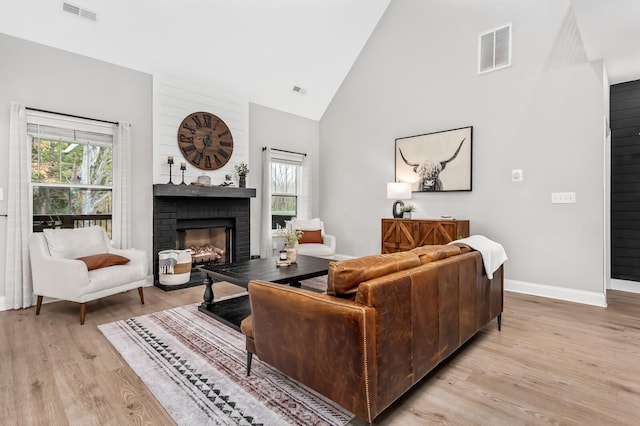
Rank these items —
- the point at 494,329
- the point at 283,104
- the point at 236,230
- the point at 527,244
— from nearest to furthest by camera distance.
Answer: the point at 494,329
the point at 527,244
the point at 236,230
the point at 283,104

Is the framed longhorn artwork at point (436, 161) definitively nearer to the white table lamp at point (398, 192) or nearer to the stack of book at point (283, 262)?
the white table lamp at point (398, 192)

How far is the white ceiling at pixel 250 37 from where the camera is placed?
3.26m

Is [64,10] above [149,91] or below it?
above

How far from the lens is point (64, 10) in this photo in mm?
3398

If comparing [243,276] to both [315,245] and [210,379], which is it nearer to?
[210,379]

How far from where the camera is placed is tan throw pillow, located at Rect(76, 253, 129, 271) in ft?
10.6

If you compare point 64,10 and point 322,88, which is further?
point 322,88

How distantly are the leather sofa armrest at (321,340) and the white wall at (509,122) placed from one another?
3.54 m

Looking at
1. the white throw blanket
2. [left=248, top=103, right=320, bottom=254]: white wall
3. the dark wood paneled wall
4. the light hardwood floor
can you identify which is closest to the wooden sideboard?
the light hardwood floor

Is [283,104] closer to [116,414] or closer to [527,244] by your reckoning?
[527,244]

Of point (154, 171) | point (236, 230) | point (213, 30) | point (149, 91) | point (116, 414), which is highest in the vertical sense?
point (213, 30)

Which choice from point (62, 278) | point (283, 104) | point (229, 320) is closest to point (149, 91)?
point (283, 104)

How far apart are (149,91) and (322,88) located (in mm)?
2958

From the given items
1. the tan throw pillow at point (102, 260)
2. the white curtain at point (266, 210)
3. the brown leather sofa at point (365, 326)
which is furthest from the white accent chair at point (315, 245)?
the brown leather sofa at point (365, 326)
